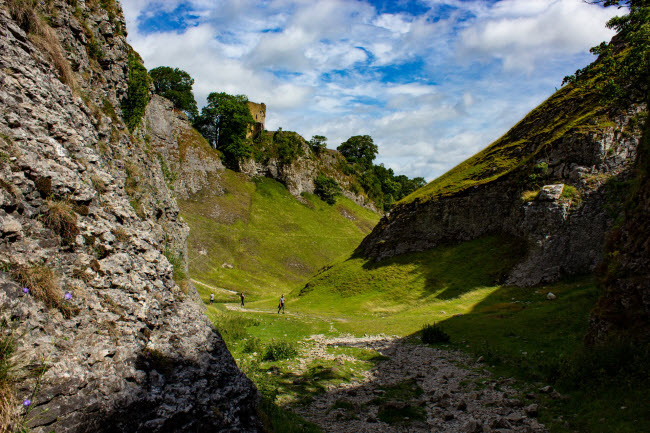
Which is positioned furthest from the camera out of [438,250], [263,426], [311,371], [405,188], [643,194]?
[405,188]

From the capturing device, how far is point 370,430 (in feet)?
36.6

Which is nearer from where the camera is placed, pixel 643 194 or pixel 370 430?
pixel 370 430

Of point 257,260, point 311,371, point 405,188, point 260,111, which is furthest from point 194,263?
point 405,188

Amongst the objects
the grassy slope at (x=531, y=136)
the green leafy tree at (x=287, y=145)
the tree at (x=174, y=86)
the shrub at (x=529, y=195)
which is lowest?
the shrub at (x=529, y=195)

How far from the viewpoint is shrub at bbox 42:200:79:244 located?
275 inches

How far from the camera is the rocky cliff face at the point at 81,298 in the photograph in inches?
213

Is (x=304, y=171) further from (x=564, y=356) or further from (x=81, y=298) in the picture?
(x=81, y=298)

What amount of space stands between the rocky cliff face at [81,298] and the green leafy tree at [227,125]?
104 m

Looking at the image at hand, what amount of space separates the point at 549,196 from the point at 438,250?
1653cm

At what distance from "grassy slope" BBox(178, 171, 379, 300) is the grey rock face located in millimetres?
41637

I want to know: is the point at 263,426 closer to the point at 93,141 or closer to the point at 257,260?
the point at 93,141

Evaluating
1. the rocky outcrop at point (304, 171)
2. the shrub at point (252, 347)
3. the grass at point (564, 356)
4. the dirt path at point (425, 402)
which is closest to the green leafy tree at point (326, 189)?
the rocky outcrop at point (304, 171)

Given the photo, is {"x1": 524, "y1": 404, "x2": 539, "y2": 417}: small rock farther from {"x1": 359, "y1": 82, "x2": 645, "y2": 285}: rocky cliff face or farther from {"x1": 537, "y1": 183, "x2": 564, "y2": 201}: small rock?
{"x1": 537, "y1": 183, "x2": 564, "y2": 201}: small rock

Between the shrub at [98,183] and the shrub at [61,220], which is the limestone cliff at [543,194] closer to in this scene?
the shrub at [98,183]
